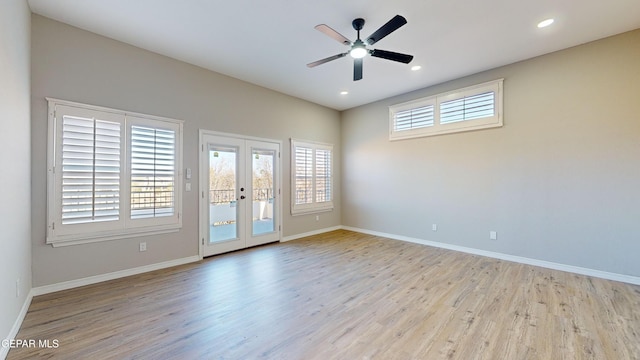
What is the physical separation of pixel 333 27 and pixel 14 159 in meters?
3.54

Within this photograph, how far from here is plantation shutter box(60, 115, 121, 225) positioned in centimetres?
317

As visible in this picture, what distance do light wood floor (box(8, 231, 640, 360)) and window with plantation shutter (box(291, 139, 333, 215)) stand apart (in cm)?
227

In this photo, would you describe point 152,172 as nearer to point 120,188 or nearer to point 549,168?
point 120,188

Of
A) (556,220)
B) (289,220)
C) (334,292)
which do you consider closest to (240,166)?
(289,220)

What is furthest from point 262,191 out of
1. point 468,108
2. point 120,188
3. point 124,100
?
point 468,108

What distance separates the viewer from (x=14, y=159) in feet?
7.54

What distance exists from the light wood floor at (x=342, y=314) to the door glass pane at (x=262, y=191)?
1.37 meters

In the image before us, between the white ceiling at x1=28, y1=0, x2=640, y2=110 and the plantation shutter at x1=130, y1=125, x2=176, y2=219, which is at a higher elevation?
the white ceiling at x1=28, y1=0, x2=640, y2=110

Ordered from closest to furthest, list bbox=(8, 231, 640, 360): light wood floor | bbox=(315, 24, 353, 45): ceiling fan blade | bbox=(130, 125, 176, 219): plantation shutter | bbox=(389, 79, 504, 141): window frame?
bbox=(8, 231, 640, 360): light wood floor
bbox=(315, 24, 353, 45): ceiling fan blade
bbox=(130, 125, 176, 219): plantation shutter
bbox=(389, 79, 504, 141): window frame

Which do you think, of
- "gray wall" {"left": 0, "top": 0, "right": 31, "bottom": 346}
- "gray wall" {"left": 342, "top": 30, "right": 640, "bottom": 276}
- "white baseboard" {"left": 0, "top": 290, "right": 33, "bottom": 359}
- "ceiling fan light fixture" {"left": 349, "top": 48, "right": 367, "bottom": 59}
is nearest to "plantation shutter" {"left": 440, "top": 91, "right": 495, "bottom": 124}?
"gray wall" {"left": 342, "top": 30, "right": 640, "bottom": 276}

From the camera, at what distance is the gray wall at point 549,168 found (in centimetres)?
345

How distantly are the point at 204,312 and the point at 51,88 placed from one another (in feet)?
10.7

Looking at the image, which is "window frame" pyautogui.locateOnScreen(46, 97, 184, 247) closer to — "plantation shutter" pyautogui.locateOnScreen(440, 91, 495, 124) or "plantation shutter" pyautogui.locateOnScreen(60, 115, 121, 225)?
"plantation shutter" pyautogui.locateOnScreen(60, 115, 121, 225)

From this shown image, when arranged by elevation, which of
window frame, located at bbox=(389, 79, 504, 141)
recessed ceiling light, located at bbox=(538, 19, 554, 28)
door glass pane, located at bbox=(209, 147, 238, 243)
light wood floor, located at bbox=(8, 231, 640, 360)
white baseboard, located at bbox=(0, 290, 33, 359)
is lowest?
light wood floor, located at bbox=(8, 231, 640, 360)
